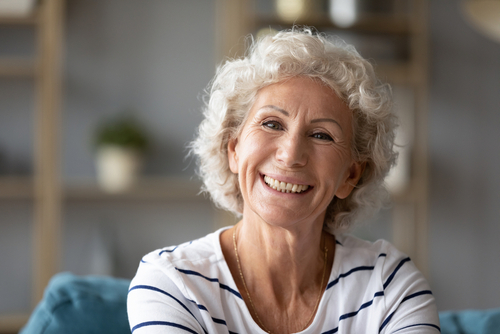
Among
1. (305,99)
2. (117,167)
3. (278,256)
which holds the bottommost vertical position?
(117,167)

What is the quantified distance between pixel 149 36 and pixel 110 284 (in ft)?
6.95

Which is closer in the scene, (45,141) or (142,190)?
(45,141)

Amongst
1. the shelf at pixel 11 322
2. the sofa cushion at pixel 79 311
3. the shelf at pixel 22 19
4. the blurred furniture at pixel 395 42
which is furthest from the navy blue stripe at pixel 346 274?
the shelf at pixel 22 19

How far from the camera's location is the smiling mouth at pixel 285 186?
1202 millimetres

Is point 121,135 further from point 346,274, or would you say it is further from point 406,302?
point 406,302

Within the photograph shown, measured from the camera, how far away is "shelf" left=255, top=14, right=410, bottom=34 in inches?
126

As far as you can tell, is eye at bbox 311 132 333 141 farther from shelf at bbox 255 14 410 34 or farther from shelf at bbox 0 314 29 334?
shelf at bbox 0 314 29 334

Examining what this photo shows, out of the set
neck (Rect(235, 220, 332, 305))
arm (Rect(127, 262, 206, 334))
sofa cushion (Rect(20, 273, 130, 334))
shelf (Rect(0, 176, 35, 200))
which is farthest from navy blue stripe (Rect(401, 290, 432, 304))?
shelf (Rect(0, 176, 35, 200))

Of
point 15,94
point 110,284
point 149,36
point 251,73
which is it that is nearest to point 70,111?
point 15,94

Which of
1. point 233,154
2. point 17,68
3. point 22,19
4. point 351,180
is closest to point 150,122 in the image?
point 17,68

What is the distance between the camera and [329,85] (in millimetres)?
1245

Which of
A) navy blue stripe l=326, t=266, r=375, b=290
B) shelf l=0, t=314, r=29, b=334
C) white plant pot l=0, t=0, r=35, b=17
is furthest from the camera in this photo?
shelf l=0, t=314, r=29, b=334

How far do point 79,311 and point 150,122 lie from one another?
6.63 feet

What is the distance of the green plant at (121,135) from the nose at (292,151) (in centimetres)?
193
